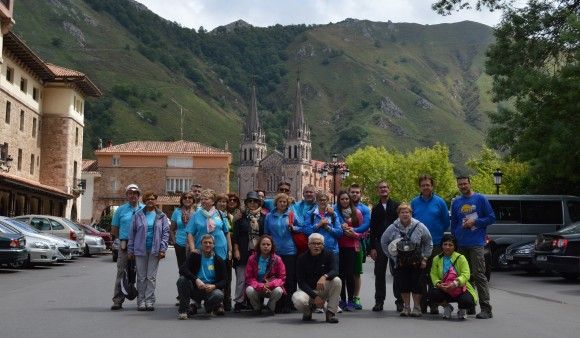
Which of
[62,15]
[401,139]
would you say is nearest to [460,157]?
[401,139]

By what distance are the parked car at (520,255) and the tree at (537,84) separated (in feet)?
13.9

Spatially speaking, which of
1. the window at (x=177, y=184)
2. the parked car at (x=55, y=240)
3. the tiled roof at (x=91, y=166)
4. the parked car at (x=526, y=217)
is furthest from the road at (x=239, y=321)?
the tiled roof at (x=91, y=166)

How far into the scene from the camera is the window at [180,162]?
84.2m

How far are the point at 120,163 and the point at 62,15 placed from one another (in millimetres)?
108733

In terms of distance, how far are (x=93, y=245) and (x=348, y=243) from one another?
21275 mm

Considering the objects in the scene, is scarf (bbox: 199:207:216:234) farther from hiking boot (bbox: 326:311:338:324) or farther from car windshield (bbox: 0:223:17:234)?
car windshield (bbox: 0:223:17:234)

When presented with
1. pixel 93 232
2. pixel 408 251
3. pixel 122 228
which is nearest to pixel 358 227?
pixel 408 251

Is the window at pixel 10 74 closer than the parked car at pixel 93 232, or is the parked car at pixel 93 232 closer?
the parked car at pixel 93 232

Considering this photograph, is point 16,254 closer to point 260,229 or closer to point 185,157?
point 260,229

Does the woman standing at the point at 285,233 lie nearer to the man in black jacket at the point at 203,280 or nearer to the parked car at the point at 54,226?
the man in black jacket at the point at 203,280

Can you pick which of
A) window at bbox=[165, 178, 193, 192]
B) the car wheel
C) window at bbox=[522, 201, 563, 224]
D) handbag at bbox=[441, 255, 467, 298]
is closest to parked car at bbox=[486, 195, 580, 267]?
window at bbox=[522, 201, 563, 224]

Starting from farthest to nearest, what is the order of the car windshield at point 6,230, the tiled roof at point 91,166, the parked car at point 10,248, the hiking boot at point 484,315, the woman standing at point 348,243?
the tiled roof at point 91,166, the car windshield at point 6,230, the parked car at point 10,248, the woman standing at point 348,243, the hiking boot at point 484,315

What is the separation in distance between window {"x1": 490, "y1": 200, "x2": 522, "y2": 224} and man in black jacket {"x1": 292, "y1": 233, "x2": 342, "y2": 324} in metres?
13.5

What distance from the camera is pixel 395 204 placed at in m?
11.7
